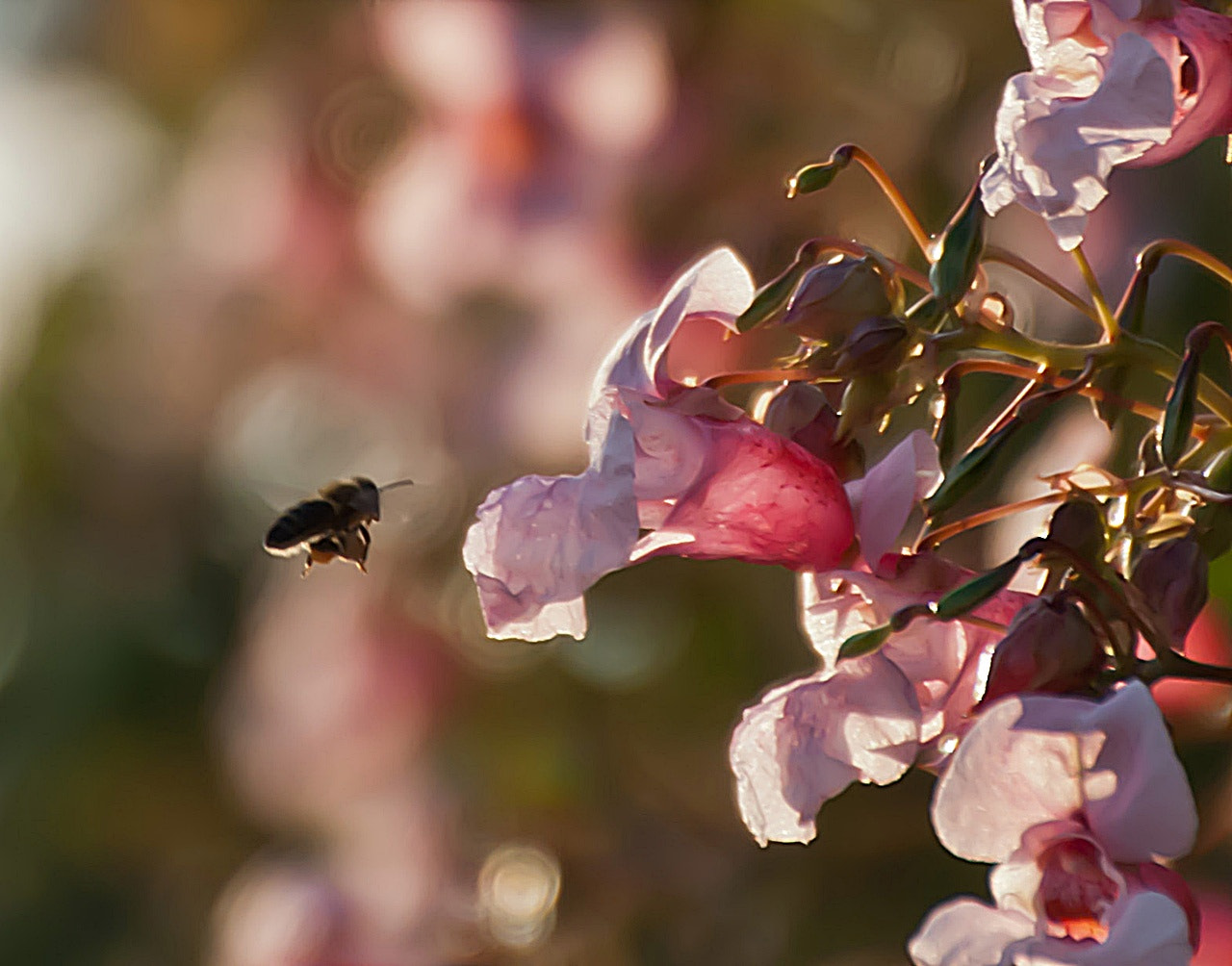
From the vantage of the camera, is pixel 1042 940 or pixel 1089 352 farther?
pixel 1089 352

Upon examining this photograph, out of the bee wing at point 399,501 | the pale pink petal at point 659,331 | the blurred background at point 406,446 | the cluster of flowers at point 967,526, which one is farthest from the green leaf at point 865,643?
the bee wing at point 399,501

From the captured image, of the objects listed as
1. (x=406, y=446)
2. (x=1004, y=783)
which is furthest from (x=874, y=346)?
(x=406, y=446)

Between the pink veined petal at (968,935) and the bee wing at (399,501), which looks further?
the bee wing at (399,501)

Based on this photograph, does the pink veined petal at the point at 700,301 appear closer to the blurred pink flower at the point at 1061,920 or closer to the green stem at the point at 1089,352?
the green stem at the point at 1089,352

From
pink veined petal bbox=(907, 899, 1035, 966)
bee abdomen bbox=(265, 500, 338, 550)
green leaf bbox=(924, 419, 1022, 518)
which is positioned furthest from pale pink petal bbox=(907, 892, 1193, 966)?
bee abdomen bbox=(265, 500, 338, 550)

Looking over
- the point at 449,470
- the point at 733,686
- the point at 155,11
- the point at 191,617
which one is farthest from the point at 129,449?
the point at 733,686

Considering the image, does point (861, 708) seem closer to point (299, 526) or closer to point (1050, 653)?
point (1050, 653)

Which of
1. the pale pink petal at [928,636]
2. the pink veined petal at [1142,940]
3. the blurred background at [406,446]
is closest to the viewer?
the pink veined petal at [1142,940]
